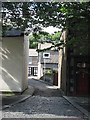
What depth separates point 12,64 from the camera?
2081cm

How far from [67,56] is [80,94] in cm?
274

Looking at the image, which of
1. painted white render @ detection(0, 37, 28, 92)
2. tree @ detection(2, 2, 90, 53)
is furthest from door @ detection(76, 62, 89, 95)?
tree @ detection(2, 2, 90, 53)

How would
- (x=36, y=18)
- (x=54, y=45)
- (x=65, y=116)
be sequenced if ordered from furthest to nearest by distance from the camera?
1. (x=54, y=45)
2. (x=36, y=18)
3. (x=65, y=116)

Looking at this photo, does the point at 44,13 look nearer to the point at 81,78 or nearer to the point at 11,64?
the point at 11,64

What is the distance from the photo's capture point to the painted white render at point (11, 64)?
20703 millimetres

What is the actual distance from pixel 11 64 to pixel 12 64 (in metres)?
0.07

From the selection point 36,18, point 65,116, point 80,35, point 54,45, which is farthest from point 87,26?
point 54,45

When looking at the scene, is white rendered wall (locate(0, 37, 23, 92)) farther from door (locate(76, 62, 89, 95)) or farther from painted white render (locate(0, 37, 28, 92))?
door (locate(76, 62, 89, 95))

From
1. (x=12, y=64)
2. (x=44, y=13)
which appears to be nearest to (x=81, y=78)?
(x=12, y=64)

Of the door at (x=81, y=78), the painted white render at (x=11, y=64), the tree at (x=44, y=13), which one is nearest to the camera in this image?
the tree at (x=44, y=13)

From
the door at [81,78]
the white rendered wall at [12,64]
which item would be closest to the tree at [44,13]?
the white rendered wall at [12,64]

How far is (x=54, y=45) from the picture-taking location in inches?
736

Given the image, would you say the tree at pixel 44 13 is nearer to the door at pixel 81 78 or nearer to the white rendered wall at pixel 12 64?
the white rendered wall at pixel 12 64

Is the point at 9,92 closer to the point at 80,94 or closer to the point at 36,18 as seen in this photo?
the point at 80,94
